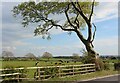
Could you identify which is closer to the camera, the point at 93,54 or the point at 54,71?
the point at 54,71

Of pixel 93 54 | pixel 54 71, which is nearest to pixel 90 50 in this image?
pixel 93 54

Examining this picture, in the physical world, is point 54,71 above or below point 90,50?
below

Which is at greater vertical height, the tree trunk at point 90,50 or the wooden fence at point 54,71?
the tree trunk at point 90,50

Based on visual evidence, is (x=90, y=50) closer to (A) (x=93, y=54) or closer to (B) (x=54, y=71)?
(A) (x=93, y=54)

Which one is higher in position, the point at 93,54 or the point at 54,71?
the point at 93,54

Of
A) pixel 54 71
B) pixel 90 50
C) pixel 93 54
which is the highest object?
pixel 90 50

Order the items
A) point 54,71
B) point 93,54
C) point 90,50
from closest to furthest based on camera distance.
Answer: point 54,71
point 93,54
point 90,50

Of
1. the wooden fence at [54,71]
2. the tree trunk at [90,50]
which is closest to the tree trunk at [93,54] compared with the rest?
the tree trunk at [90,50]

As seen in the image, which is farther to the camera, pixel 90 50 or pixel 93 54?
pixel 90 50

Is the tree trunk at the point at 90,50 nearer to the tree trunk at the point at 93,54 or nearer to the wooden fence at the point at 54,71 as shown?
the tree trunk at the point at 93,54

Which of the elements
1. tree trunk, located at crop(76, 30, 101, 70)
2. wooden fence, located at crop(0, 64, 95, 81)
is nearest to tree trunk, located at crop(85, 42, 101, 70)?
tree trunk, located at crop(76, 30, 101, 70)

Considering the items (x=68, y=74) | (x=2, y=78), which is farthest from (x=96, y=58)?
(x=2, y=78)

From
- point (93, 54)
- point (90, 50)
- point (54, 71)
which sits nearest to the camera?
point (54, 71)

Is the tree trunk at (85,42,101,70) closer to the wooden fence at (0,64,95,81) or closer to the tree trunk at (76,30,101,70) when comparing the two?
the tree trunk at (76,30,101,70)
